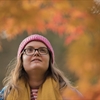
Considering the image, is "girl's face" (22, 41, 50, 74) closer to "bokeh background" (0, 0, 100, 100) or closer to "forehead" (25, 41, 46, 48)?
"forehead" (25, 41, 46, 48)

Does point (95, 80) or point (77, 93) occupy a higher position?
point (95, 80)

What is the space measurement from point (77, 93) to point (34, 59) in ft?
0.97

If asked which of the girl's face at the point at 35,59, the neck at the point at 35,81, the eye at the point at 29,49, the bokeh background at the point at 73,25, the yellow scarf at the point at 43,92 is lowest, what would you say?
the yellow scarf at the point at 43,92

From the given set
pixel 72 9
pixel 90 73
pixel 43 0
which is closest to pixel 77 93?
pixel 90 73

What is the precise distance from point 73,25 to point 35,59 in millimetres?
505

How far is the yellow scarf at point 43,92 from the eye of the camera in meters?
1.57

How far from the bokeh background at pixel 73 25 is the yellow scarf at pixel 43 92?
298mm

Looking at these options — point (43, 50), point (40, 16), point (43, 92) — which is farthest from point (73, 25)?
point (43, 92)

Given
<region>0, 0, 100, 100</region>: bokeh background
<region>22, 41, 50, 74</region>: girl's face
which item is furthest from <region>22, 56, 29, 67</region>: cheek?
<region>0, 0, 100, 100</region>: bokeh background

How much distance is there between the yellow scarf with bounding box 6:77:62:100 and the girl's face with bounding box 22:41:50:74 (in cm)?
6

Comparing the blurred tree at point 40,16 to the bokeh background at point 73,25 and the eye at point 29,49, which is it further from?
the eye at point 29,49

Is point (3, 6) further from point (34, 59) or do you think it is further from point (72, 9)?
point (34, 59)

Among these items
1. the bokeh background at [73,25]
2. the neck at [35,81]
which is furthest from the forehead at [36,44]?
the bokeh background at [73,25]

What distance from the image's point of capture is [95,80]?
196cm
